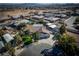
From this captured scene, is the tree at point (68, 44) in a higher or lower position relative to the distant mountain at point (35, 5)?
lower

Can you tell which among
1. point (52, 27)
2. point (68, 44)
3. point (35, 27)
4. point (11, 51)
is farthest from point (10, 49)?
point (68, 44)

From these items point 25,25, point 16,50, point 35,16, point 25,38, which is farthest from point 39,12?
point 16,50

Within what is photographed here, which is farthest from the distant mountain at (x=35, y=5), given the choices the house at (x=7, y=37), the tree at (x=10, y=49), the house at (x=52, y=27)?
the tree at (x=10, y=49)

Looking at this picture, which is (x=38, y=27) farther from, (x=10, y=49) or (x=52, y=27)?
(x=10, y=49)

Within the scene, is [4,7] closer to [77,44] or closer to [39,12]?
[39,12]

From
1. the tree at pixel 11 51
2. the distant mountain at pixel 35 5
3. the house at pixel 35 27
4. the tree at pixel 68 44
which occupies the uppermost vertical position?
the distant mountain at pixel 35 5

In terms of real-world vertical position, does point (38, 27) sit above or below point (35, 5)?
below

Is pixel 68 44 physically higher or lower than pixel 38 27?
lower

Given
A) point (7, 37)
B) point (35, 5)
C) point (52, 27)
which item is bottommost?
point (7, 37)

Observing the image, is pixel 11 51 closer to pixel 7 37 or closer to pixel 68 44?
pixel 7 37

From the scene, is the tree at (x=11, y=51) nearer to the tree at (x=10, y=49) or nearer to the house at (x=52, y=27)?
the tree at (x=10, y=49)

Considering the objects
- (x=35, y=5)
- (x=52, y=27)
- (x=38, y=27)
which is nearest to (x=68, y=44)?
(x=52, y=27)
